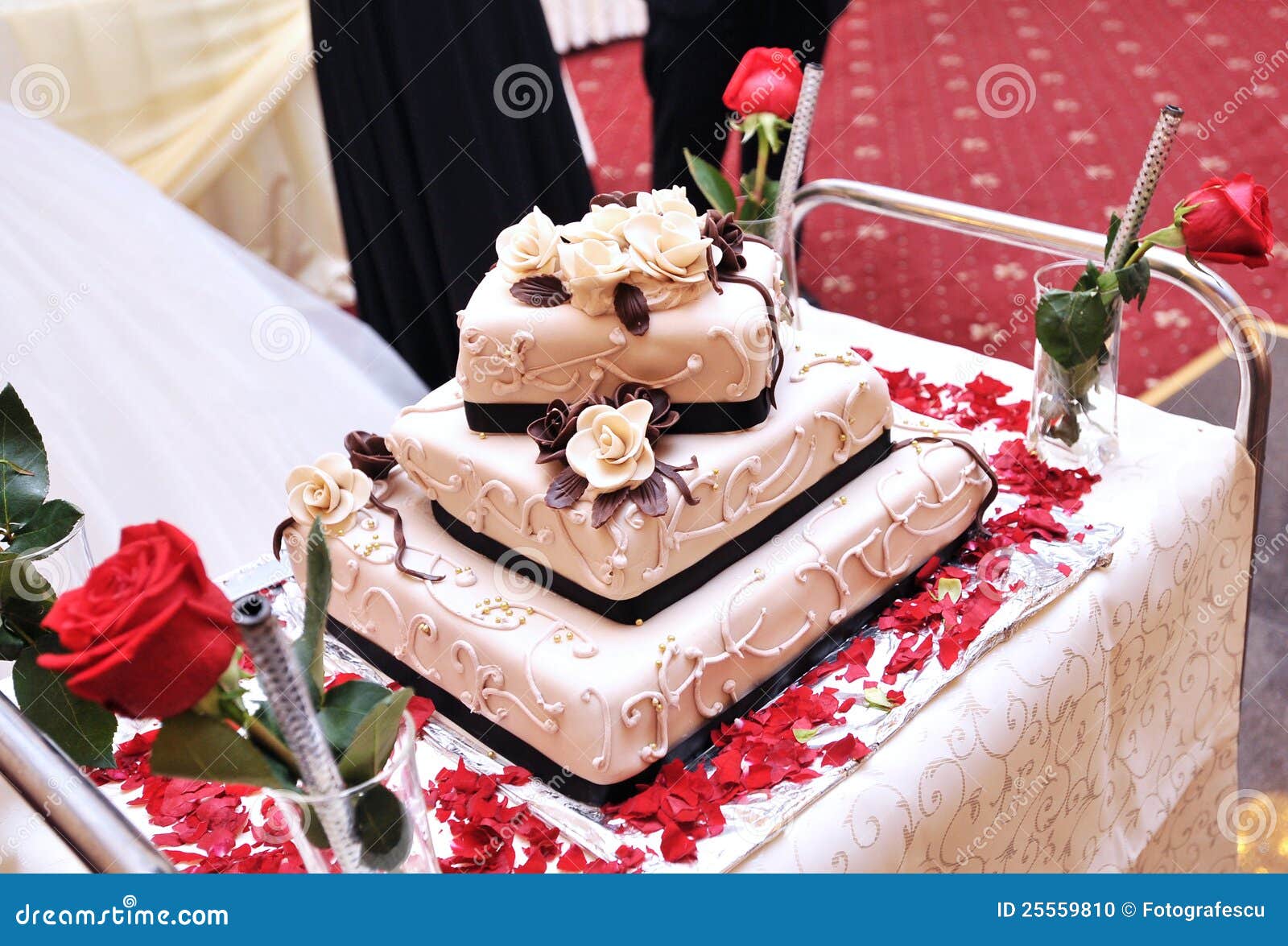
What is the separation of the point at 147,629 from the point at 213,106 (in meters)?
3.12

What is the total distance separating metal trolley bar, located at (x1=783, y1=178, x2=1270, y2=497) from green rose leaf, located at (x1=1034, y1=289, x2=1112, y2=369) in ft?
0.55

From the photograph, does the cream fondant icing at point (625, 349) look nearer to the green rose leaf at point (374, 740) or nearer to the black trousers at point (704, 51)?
the green rose leaf at point (374, 740)

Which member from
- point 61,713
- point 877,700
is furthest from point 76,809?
point 877,700

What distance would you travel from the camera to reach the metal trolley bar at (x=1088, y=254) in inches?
59.7

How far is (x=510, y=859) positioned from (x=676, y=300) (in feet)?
1.87

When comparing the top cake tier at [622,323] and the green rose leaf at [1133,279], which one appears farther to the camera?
the green rose leaf at [1133,279]

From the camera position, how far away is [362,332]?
8.61 ft

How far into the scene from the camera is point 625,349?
115 cm

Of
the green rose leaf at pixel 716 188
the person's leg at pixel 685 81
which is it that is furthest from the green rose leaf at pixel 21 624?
the person's leg at pixel 685 81

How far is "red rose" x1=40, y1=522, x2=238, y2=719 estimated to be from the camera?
0.64 meters

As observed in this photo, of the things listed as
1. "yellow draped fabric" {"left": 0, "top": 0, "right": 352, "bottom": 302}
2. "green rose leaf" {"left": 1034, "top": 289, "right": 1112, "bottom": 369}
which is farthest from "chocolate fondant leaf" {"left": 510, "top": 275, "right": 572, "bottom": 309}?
"yellow draped fabric" {"left": 0, "top": 0, "right": 352, "bottom": 302}

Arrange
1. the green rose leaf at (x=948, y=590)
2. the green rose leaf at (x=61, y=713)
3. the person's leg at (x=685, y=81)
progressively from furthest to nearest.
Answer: the person's leg at (x=685, y=81) < the green rose leaf at (x=948, y=590) < the green rose leaf at (x=61, y=713)

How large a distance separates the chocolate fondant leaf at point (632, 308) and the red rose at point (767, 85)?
65cm
